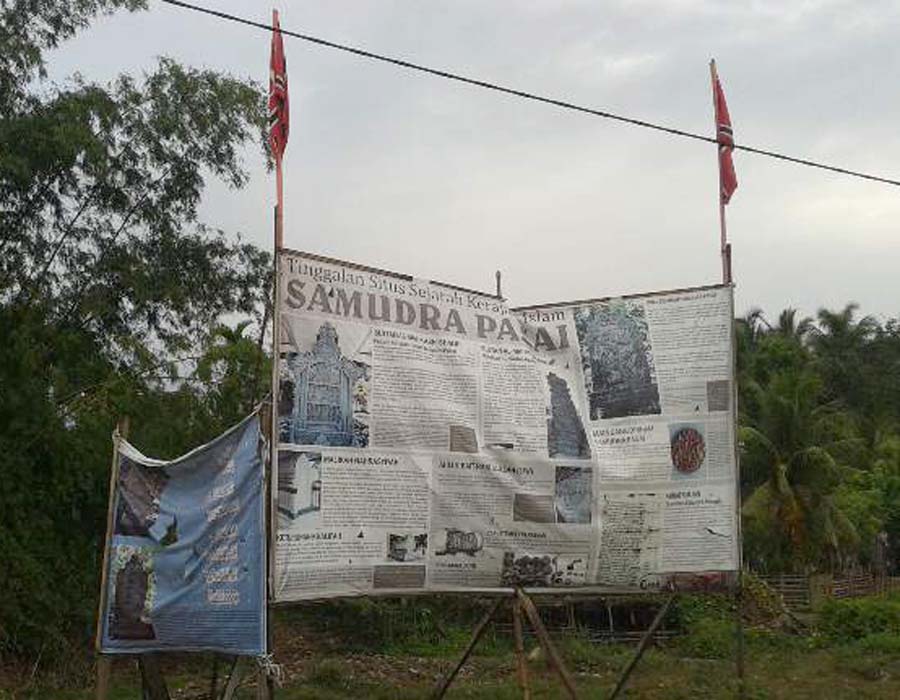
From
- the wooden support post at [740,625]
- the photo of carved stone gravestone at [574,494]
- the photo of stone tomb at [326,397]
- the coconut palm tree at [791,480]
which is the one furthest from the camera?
the coconut palm tree at [791,480]

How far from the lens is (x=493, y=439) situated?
7109 millimetres

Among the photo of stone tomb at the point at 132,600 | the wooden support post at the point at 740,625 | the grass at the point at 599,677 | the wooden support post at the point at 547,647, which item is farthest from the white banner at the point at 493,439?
the grass at the point at 599,677

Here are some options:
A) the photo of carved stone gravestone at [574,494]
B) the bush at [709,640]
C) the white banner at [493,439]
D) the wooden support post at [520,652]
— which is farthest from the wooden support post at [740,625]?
the bush at [709,640]

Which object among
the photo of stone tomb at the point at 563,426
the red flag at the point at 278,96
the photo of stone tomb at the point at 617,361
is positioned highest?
the red flag at the point at 278,96

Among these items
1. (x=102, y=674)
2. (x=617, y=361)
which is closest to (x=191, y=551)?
(x=102, y=674)

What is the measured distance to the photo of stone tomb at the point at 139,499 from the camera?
657 centimetres

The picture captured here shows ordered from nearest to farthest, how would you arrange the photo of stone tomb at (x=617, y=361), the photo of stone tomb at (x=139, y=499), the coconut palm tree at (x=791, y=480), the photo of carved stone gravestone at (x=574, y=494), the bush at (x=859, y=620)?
the photo of stone tomb at (x=139, y=499), the photo of carved stone gravestone at (x=574, y=494), the photo of stone tomb at (x=617, y=361), the bush at (x=859, y=620), the coconut palm tree at (x=791, y=480)

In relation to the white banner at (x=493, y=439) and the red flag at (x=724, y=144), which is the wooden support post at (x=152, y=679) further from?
the red flag at (x=724, y=144)

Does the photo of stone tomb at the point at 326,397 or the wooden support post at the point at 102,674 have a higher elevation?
the photo of stone tomb at the point at 326,397

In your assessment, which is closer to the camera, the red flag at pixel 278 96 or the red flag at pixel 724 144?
the red flag at pixel 278 96

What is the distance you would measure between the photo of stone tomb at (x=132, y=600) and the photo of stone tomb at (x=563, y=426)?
8.76 ft

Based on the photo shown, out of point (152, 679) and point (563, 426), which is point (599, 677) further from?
point (152, 679)

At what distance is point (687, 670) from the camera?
1156 cm

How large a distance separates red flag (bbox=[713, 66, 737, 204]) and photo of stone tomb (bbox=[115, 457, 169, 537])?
451cm
